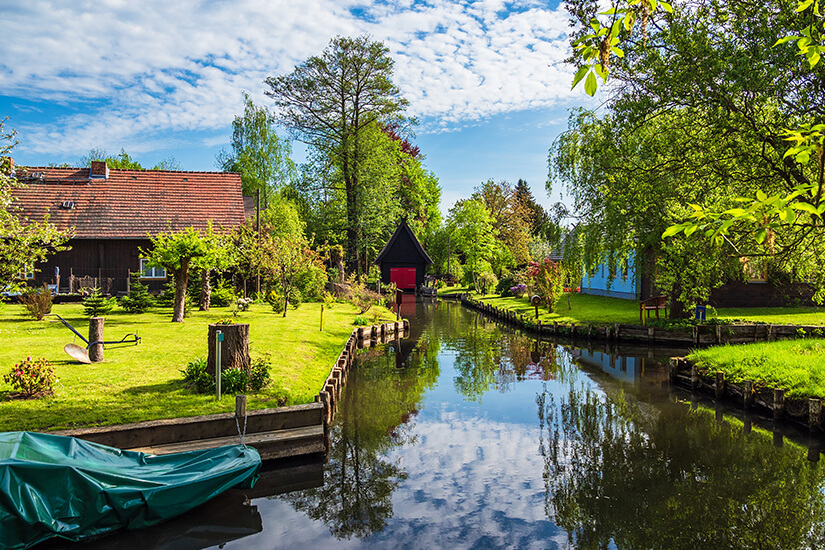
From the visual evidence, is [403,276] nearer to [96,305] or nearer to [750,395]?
[96,305]

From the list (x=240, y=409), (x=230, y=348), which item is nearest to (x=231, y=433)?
(x=240, y=409)

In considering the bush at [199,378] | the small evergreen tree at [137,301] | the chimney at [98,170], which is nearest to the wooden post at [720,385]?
the bush at [199,378]

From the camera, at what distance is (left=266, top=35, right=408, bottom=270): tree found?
38.3m

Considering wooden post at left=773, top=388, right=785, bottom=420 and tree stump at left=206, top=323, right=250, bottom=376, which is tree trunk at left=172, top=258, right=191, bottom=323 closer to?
tree stump at left=206, top=323, right=250, bottom=376

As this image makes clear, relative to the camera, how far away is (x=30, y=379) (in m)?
9.93

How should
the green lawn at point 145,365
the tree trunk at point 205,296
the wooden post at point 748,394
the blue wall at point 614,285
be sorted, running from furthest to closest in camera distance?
the blue wall at point 614,285, the tree trunk at point 205,296, the wooden post at point 748,394, the green lawn at point 145,365

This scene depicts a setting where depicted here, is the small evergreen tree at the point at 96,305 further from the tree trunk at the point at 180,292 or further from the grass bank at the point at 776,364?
the grass bank at the point at 776,364

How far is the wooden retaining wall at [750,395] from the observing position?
11.4 m

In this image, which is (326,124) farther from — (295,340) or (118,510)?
(118,510)

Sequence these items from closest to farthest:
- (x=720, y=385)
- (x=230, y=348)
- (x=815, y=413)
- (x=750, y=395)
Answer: (x=230, y=348) < (x=815, y=413) < (x=750, y=395) < (x=720, y=385)

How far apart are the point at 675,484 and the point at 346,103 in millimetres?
36797

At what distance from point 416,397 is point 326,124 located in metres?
30.8

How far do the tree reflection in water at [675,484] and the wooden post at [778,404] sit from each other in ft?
2.97

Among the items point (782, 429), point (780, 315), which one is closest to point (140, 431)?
point (782, 429)
